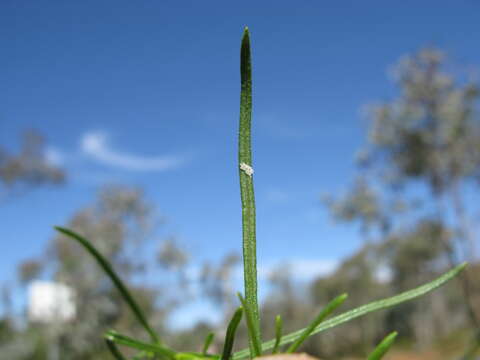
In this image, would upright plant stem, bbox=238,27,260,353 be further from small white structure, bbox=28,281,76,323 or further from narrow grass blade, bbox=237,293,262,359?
small white structure, bbox=28,281,76,323

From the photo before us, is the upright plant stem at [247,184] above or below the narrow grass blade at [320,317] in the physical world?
above

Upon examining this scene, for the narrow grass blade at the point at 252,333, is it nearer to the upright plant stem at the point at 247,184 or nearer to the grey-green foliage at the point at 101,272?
the upright plant stem at the point at 247,184

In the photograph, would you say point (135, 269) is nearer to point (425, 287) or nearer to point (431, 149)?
point (431, 149)

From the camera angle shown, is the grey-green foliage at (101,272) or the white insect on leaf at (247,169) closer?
the white insect on leaf at (247,169)

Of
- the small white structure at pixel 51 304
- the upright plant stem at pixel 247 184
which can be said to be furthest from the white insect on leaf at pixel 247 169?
the small white structure at pixel 51 304

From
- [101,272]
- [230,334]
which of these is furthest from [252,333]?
[101,272]

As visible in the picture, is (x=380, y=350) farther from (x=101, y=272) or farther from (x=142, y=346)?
(x=101, y=272)
